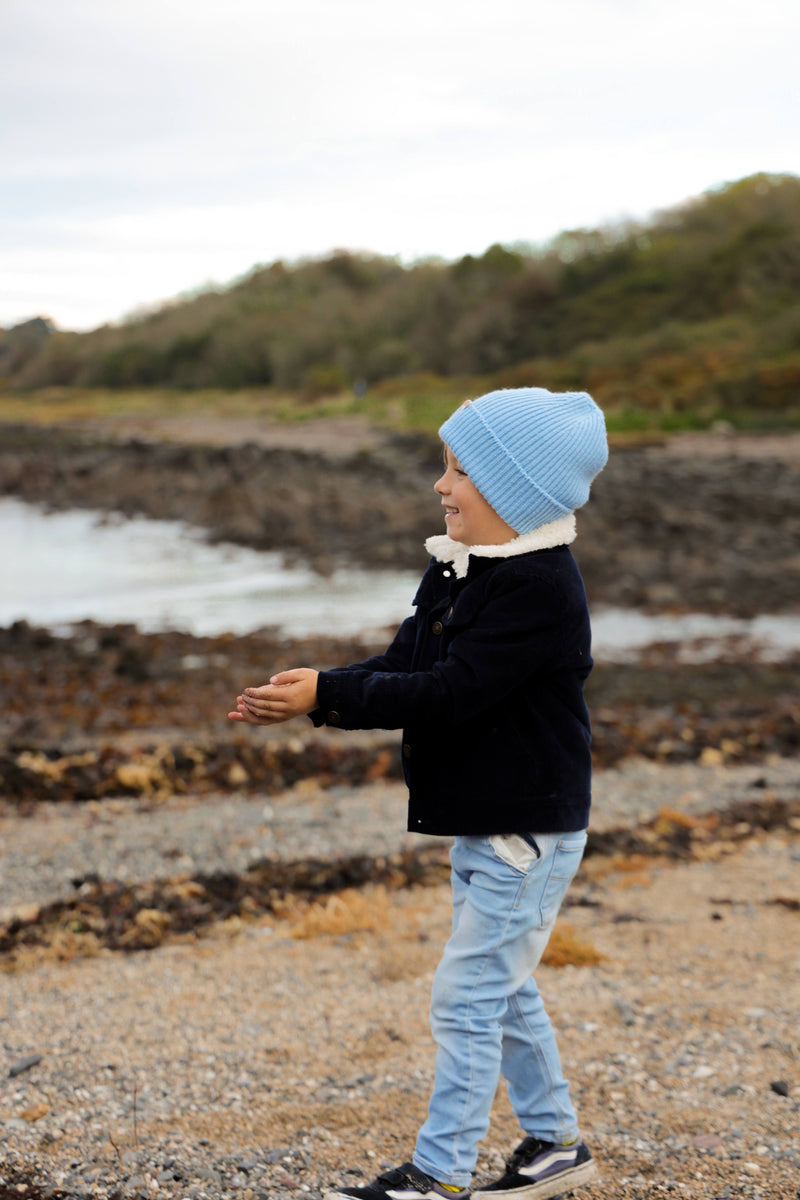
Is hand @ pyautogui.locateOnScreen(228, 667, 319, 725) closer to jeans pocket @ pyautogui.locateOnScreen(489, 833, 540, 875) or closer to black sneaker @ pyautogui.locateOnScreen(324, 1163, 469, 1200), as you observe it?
jeans pocket @ pyautogui.locateOnScreen(489, 833, 540, 875)

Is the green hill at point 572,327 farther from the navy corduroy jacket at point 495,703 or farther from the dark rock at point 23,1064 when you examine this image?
the navy corduroy jacket at point 495,703

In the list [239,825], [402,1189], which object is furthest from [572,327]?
[402,1189]

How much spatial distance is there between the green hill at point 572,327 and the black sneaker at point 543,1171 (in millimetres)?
30748

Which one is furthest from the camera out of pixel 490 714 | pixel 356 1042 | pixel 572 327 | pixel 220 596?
pixel 572 327

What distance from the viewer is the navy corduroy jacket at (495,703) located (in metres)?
2.56

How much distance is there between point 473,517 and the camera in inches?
107

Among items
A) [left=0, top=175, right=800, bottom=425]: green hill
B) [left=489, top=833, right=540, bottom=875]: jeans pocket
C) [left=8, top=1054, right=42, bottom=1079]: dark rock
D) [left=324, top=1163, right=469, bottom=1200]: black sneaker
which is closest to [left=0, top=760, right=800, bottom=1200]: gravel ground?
[left=8, top=1054, right=42, bottom=1079]: dark rock

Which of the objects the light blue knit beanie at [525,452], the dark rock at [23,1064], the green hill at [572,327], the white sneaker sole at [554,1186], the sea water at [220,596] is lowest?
the dark rock at [23,1064]

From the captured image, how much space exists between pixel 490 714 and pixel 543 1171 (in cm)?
115

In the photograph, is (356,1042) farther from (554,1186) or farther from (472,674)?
(472,674)

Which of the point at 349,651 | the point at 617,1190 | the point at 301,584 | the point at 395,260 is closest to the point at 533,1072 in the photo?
the point at 617,1190

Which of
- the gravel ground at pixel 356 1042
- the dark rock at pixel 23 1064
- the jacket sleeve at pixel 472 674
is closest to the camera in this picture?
the jacket sleeve at pixel 472 674

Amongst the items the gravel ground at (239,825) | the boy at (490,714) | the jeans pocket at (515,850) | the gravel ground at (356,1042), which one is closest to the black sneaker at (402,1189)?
the boy at (490,714)

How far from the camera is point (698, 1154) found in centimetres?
315
